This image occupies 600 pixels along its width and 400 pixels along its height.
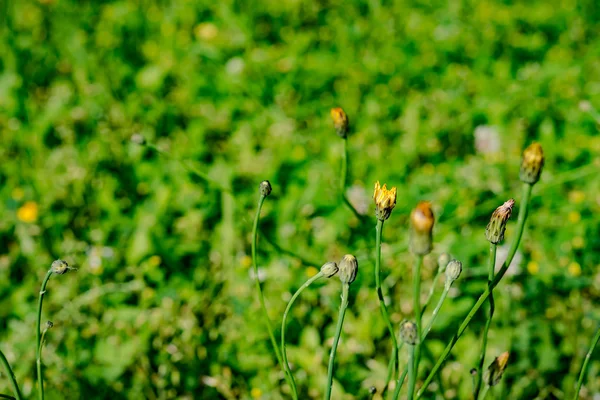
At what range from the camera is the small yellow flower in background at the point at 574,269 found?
175 cm

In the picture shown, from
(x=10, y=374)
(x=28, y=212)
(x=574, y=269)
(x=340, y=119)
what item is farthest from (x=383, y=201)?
(x=28, y=212)

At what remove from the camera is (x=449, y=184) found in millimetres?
2086

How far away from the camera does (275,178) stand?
2.08m

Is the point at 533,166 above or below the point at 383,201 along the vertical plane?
above

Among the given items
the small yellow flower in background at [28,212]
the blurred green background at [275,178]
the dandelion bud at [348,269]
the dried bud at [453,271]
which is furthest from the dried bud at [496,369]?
the small yellow flower in background at [28,212]

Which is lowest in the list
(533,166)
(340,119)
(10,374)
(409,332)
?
(10,374)

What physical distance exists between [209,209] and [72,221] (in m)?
0.51

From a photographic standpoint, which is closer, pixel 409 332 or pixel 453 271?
pixel 409 332

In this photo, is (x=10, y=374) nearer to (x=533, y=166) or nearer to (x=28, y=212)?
(x=533, y=166)

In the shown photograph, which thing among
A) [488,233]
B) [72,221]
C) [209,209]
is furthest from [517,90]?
[72,221]

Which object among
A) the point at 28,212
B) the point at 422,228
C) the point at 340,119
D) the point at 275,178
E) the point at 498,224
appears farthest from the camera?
the point at 275,178

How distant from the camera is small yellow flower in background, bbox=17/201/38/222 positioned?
1.89 metres

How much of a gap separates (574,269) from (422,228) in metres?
1.26

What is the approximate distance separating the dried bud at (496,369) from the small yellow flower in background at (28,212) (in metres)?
1.62
